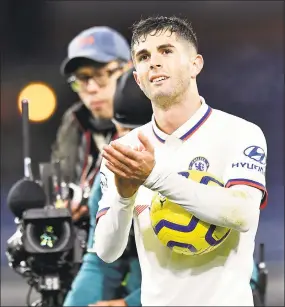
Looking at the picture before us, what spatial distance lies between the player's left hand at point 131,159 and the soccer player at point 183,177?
0.05 metres

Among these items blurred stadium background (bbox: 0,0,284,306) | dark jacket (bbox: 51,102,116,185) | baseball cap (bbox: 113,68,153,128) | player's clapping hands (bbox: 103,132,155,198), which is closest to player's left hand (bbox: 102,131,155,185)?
player's clapping hands (bbox: 103,132,155,198)

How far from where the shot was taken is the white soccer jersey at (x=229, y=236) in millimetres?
1640

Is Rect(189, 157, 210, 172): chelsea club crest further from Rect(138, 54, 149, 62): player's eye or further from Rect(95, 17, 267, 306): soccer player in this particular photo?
Rect(138, 54, 149, 62): player's eye

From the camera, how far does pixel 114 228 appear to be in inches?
65.4

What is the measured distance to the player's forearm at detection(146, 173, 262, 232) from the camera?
1520mm

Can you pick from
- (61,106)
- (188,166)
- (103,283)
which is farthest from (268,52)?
(188,166)

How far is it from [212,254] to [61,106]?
6.67ft

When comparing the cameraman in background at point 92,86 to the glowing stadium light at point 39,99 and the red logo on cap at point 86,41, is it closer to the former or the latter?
the red logo on cap at point 86,41

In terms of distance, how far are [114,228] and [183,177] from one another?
21 cm

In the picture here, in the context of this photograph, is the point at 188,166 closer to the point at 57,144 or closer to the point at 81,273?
the point at 81,273

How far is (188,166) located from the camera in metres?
1.66

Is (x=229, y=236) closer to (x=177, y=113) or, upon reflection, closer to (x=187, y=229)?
(x=187, y=229)

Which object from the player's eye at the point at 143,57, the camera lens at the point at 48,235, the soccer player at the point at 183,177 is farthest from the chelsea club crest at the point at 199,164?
the camera lens at the point at 48,235

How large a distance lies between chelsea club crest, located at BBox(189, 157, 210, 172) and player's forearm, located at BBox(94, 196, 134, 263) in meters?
0.14
